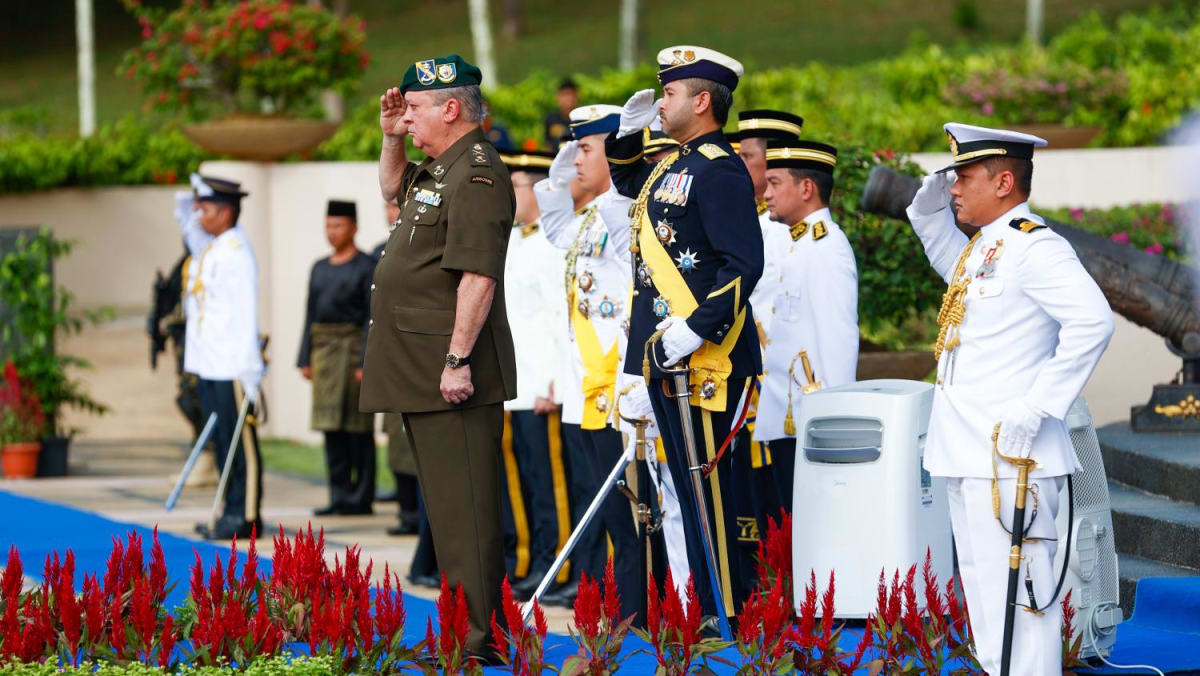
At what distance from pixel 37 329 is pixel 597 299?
6513mm

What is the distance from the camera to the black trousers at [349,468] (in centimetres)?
1045

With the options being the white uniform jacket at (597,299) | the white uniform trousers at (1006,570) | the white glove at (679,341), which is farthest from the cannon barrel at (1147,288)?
the white uniform trousers at (1006,570)

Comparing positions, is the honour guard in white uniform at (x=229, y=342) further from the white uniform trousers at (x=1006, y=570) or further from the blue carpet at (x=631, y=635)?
the white uniform trousers at (x=1006, y=570)

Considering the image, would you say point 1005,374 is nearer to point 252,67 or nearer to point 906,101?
point 252,67

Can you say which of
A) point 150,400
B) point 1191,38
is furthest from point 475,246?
point 1191,38

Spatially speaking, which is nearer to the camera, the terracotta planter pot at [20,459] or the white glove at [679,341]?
the white glove at [679,341]

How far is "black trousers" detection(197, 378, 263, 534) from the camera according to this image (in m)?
9.41

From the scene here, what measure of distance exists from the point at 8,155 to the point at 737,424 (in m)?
17.7

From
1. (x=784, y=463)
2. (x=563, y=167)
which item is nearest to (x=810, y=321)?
(x=784, y=463)

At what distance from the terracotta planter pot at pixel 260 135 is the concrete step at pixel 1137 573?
27.9 feet

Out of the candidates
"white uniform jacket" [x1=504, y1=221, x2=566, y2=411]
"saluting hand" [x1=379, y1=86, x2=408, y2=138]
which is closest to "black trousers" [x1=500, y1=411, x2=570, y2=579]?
"white uniform jacket" [x1=504, y1=221, x2=566, y2=411]

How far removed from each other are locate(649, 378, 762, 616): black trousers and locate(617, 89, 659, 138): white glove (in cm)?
105

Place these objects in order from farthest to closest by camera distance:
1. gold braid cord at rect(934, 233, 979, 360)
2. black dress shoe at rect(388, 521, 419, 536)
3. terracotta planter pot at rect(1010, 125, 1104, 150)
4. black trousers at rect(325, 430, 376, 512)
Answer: terracotta planter pot at rect(1010, 125, 1104, 150) → black trousers at rect(325, 430, 376, 512) → black dress shoe at rect(388, 521, 419, 536) → gold braid cord at rect(934, 233, 979, 360)

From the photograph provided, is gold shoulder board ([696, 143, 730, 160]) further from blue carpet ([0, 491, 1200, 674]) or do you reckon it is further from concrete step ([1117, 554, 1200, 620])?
A: concrete step ([1117, 554, 1200, 620])
